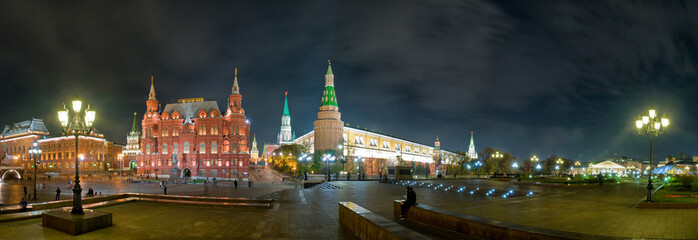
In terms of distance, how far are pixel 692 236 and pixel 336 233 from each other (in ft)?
28.7

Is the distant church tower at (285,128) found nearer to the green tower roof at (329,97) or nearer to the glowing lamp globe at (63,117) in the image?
the green tower roof at (329,97)

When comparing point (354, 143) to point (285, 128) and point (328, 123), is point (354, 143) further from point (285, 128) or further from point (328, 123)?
point (285, 128)

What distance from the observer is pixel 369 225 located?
9.09 m

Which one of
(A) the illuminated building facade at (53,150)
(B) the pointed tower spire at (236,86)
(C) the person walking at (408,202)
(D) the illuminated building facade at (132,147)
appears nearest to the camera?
(C) the person walking at (408,202)

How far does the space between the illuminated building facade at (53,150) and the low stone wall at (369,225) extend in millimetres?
109255

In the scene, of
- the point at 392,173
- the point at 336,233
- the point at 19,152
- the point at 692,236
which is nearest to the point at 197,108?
the point at 392,173

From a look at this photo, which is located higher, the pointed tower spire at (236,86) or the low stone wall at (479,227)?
the pointed tower spire at (236,86)

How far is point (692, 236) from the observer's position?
920 cm

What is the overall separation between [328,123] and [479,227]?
88.9m

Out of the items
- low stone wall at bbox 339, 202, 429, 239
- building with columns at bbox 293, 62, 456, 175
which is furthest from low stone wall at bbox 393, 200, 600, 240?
building with columns at bbox 293, 62, 456, 175

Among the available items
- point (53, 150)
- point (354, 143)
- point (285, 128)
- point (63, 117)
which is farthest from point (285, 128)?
point (63, 117)

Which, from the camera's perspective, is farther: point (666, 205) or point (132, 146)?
point (132, 146)

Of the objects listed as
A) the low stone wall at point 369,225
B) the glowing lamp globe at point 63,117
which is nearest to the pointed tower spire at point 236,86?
the glowing lamp globe at point 63,117

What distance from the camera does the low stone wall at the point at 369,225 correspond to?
7454mm
